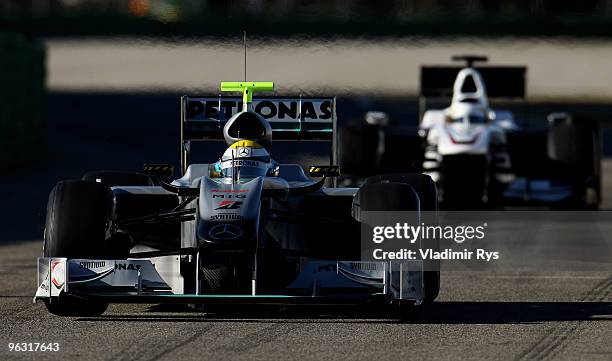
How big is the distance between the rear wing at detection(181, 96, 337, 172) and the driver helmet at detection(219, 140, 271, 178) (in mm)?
1054

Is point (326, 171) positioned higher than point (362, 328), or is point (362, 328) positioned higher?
point (326, 171)

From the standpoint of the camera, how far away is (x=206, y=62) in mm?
27984

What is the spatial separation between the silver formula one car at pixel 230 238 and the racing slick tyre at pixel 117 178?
367mm

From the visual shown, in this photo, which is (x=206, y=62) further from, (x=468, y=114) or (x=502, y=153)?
(x=502, y=153)

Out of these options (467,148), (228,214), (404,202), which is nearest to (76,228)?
(228,214)

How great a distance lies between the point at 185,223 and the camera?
1188 cm

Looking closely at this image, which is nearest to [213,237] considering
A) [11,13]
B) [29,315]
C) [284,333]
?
[284,333]

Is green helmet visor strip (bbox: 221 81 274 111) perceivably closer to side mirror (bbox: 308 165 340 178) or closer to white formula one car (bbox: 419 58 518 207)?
side mirror (bbox: 308 165 340 178)

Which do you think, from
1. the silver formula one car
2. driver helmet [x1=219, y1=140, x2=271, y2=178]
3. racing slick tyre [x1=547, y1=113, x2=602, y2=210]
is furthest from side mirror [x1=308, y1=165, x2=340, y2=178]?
racing slick tyre [x1=547, y1=113, x2=602, y2=210]

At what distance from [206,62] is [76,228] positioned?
55.6 ft

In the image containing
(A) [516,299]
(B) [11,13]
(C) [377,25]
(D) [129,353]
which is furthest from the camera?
(B) [11,13]

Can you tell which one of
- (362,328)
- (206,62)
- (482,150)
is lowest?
(362,328)

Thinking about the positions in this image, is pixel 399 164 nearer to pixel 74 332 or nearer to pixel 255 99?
pixel 255 99

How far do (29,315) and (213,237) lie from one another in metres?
1.59
